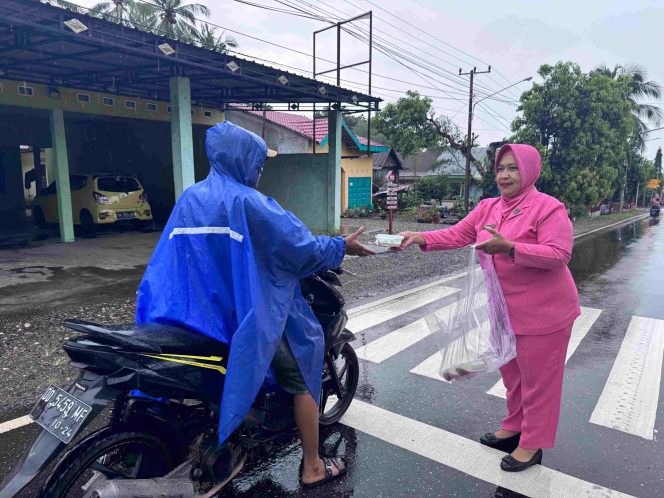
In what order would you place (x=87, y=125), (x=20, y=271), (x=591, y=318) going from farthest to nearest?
1. (x=87, y=125)
2. (x=20, y=271)
3. (x=591, y=318)

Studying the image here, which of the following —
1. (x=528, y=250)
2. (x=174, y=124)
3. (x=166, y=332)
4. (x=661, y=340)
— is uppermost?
(x=174, y=124)

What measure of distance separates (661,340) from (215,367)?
527cm

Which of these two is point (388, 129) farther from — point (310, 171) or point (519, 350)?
point (519, 350)

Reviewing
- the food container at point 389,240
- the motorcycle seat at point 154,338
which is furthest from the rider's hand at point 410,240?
the motorcycle seat at point 154,338

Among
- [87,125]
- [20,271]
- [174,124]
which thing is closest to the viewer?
[20,271]

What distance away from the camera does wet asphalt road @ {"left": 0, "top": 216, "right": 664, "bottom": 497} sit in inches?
107

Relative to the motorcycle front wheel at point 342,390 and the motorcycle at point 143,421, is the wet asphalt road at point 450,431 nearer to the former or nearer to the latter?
the motorcycle front wheel at point 342,390

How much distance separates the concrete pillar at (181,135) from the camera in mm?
9641

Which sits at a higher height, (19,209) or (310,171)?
(310,171)

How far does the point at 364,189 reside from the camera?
24.6 meters

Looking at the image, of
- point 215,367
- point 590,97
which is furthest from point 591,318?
point 590,97

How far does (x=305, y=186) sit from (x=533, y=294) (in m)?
12.1

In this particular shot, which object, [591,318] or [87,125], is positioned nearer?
[591,318]

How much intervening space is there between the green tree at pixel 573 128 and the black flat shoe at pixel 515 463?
63.7 feet
